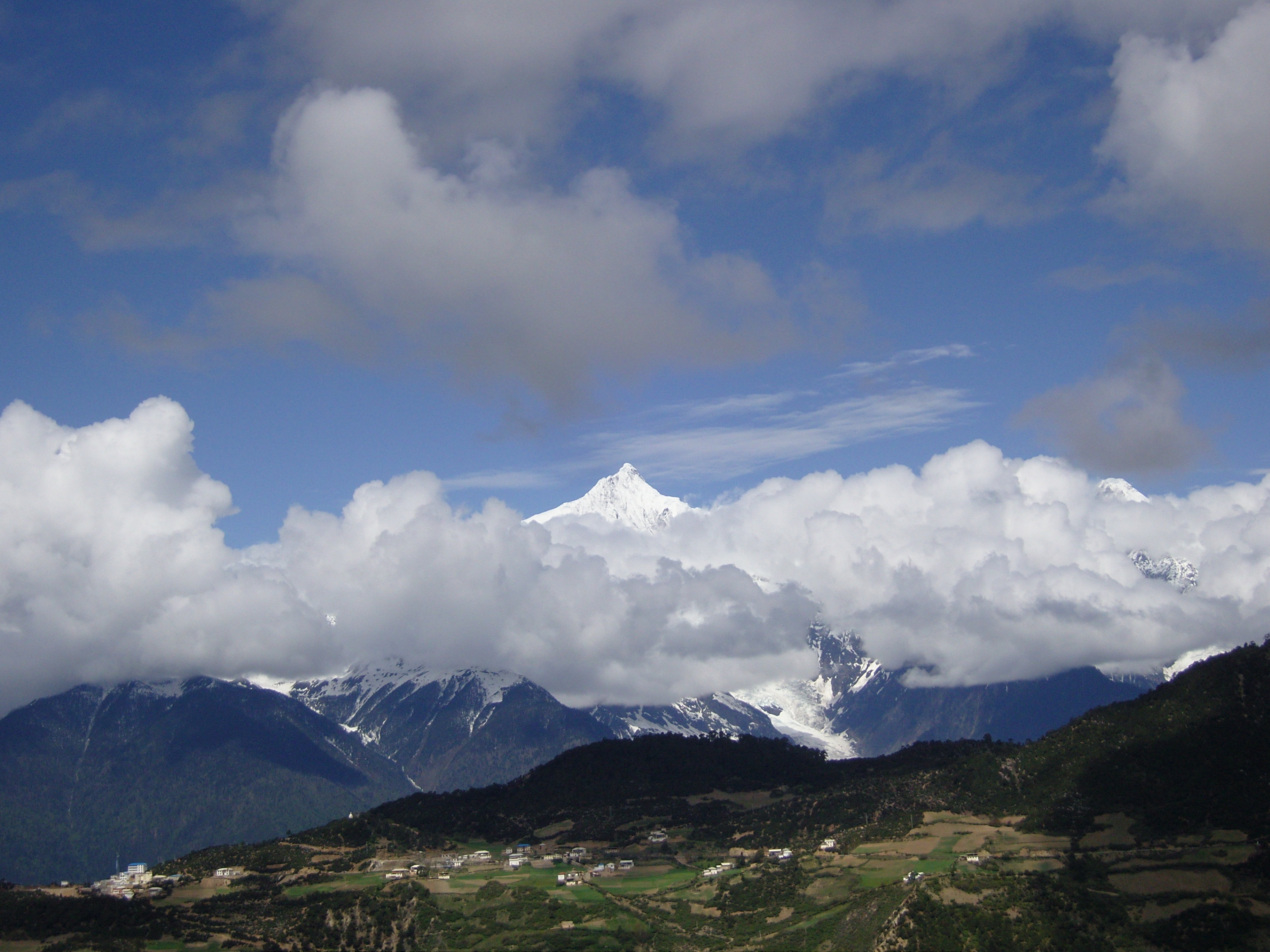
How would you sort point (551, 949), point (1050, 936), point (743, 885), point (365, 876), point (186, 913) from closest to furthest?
point (1050, 936), point (551, 949), point (186, 913), point (743, 885), point (365, 876)

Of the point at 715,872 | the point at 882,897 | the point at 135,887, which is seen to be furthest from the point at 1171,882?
the point at 135,887

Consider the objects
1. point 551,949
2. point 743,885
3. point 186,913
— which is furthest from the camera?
point 743,885

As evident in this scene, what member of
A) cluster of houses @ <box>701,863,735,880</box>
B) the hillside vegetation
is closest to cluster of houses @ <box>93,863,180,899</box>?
the hillside vegetation

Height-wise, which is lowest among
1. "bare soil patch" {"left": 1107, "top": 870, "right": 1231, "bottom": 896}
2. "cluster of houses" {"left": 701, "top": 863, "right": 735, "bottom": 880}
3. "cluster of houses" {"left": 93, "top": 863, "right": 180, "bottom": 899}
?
"bare soil patch" {"left": 1107, "top": 870, "right": 1231, "bottom": 896}

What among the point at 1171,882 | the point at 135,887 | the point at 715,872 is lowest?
the point at 1171,882

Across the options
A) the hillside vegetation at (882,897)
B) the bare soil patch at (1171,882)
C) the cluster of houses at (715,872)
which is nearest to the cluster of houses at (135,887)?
the hillside vegetation at (882,897)

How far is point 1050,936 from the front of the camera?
136875mm

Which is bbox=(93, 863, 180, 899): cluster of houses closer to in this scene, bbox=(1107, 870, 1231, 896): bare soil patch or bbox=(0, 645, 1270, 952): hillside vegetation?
bbox=(0, 645, 1270, 952): hillside vegetation

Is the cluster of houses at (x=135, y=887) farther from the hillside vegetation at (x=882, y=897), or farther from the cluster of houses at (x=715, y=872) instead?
the cluster of houses at (x=715, y=872)

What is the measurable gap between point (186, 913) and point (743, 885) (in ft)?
275

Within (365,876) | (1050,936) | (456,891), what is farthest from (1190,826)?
(365,876)

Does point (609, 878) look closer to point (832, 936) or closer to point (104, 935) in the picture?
point (832, 936)

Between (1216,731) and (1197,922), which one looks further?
(1216,731)

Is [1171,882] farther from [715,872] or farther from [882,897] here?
[715,872]
